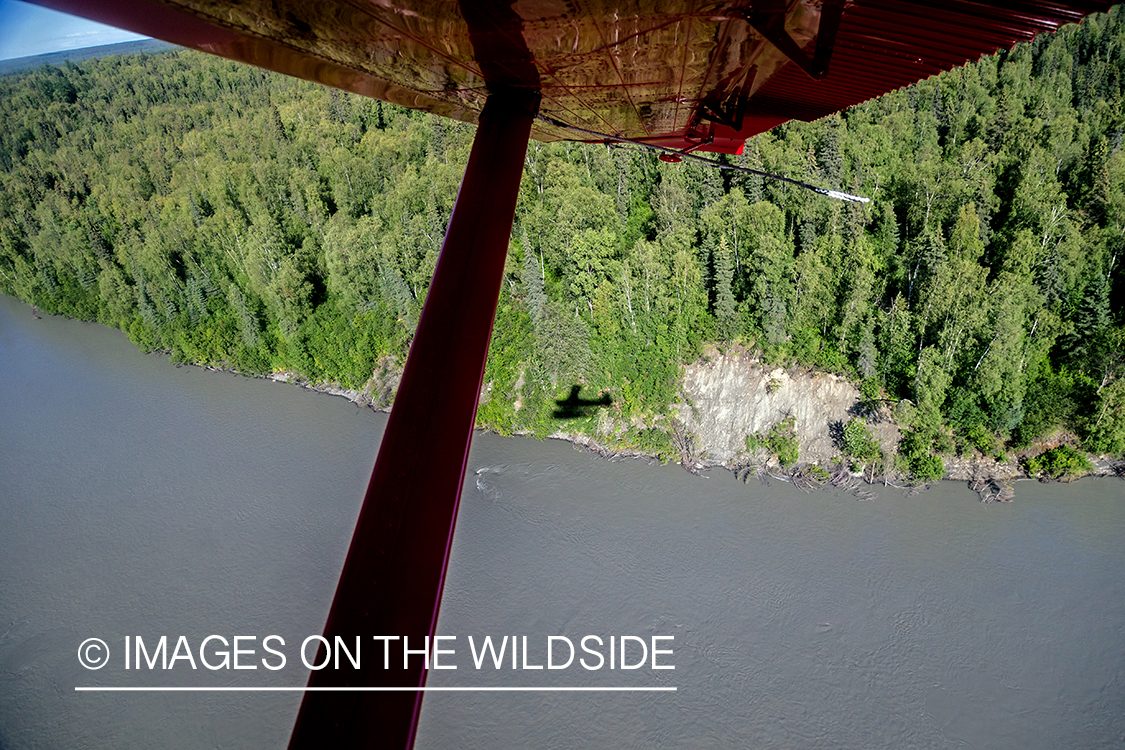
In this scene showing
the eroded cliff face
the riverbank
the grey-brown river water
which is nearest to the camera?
the grey-brown river water

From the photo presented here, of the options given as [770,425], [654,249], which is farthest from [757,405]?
[654,249]

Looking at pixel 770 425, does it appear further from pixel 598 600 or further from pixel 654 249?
pixel 598 600

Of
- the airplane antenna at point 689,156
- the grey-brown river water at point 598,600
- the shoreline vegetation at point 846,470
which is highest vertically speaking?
the airplane antenna at point 689,156

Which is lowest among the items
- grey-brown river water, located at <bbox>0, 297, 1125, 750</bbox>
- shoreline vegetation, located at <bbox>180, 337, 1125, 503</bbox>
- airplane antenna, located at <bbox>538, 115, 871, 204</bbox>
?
grey-brown river water, located at <bbox>0, 297, 1125, 750</bbox>

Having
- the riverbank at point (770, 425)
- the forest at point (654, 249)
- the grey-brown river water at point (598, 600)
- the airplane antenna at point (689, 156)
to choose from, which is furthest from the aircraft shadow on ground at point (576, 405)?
the airplane antenna at point (689, 156)

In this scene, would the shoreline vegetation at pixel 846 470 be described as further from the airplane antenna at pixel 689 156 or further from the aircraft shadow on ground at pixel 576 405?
the airplane antenna at pixel 689 156

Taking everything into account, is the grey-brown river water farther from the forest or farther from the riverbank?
the forest

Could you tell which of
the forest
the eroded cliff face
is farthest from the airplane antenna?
the eroded cliff face

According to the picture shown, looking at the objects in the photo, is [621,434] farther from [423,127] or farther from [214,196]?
[214,196]
